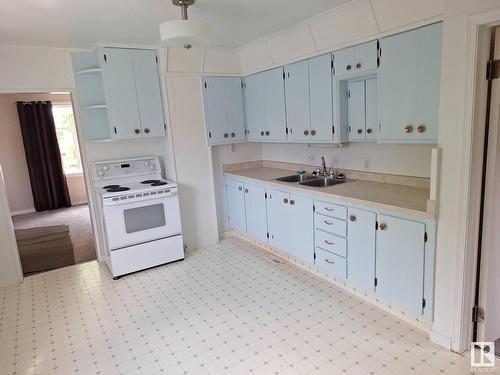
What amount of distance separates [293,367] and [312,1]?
2.66m

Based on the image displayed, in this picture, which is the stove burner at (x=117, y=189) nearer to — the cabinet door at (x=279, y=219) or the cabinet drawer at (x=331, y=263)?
the cabinet door at (x=279, y=219)

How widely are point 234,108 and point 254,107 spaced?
0.89 ft

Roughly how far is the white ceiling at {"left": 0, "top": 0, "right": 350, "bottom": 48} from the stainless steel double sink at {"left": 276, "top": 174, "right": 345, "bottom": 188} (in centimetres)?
160

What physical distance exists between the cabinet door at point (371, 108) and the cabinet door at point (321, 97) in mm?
338

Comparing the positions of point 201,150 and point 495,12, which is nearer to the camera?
point 495,12

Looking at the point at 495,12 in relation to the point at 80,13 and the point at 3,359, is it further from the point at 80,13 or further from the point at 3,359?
the point at 3,359

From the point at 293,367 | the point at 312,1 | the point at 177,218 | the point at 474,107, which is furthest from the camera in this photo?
the point at 177,218

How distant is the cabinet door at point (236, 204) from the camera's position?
14.2 ft

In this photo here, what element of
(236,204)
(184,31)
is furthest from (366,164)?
(184,31)

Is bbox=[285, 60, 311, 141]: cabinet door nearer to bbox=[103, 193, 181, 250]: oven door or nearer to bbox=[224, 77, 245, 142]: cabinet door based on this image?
bbox=[224, 77, 245, 142]: cabinet door

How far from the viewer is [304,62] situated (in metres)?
3.37

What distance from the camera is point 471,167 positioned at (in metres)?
1.96

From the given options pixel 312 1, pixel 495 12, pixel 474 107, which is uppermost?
pixel 312 1

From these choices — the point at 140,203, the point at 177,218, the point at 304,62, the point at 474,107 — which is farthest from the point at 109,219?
the point at 474,107
